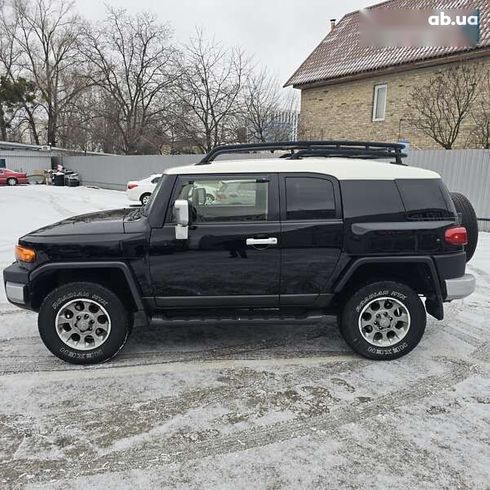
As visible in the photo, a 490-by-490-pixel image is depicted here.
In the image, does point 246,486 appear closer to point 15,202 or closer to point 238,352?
point 238,352

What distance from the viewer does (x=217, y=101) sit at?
1062 inches

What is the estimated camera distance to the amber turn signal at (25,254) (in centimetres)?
355

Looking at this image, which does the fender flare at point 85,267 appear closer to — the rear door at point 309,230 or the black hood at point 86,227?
the black hood at point 86,227

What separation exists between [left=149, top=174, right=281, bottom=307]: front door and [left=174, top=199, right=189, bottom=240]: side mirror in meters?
0.05

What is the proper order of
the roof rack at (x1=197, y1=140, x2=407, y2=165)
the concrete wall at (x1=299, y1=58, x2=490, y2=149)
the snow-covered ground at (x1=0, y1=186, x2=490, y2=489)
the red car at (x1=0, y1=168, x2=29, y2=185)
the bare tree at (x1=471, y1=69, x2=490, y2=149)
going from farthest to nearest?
1. the red car at (x1=0, y1=168, x2=29, y2=185)
2. the concrete wall at (x1=299, y1=58, x2=490, y2=149)
3. the bare tree at (x1=471, y1=69, x2=490, y2=149)
4. the roof rack at (x1=197, y1=140, x2=407, y2=165)
5. the snow-covered ground at (x1=0, y1=186, x2=490, y2=489)

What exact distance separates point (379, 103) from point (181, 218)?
18.6 metres

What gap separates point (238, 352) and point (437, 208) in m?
2.25

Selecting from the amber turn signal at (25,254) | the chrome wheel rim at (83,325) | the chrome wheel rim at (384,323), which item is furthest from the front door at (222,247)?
the amber turn signal at (25,254)

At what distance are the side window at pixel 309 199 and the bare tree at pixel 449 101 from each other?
12932 mm

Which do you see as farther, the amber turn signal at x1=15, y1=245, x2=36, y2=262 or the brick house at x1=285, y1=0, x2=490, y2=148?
the brick house at x1=285, y1=0, x2=490, y2=148

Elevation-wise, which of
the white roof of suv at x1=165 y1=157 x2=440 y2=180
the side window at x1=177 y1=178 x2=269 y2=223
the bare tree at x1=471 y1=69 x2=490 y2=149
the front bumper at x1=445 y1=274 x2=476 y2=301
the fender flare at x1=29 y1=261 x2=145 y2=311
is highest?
the bare tree at x1=471 y1=69 x2=490 y2=149

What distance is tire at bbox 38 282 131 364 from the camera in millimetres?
3541

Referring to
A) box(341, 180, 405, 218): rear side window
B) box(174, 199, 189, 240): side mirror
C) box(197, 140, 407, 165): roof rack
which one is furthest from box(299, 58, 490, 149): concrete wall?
box(174, 199, 189, 240): side mirror

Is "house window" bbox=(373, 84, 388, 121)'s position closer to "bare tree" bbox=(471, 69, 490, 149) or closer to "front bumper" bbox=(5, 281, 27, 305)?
"bare tree" bbox=(471, 69, 490, 149)
